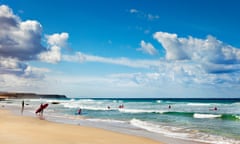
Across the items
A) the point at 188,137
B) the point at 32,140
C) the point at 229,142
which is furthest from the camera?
the point at 188,137

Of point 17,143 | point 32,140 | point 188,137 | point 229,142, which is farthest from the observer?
point 188,137

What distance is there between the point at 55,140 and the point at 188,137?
698 centimetres

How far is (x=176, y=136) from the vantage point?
53.7 feet

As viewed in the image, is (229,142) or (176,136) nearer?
(229,142)

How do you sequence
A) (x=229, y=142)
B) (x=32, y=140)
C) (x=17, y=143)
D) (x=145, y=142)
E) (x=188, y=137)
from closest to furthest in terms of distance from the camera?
(x=17, y=143) < (x=32, y=140) < (x=145, y=142) < (x=229, y=142) < (x=188, y=137)

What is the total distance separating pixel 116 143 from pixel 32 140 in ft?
11.1

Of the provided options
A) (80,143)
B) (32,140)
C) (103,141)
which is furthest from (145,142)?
(32,140)

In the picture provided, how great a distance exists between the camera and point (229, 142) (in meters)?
14.9

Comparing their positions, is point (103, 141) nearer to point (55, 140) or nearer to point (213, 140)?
point (55, 140)

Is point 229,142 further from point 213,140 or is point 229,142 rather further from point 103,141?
point 103,141

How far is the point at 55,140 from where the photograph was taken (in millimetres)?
12758

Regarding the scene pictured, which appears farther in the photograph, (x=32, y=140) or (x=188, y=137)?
(x=188, y=137)

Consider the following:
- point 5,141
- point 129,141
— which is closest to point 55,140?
point 5,141

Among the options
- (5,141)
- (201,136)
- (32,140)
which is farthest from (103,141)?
(201,136)
